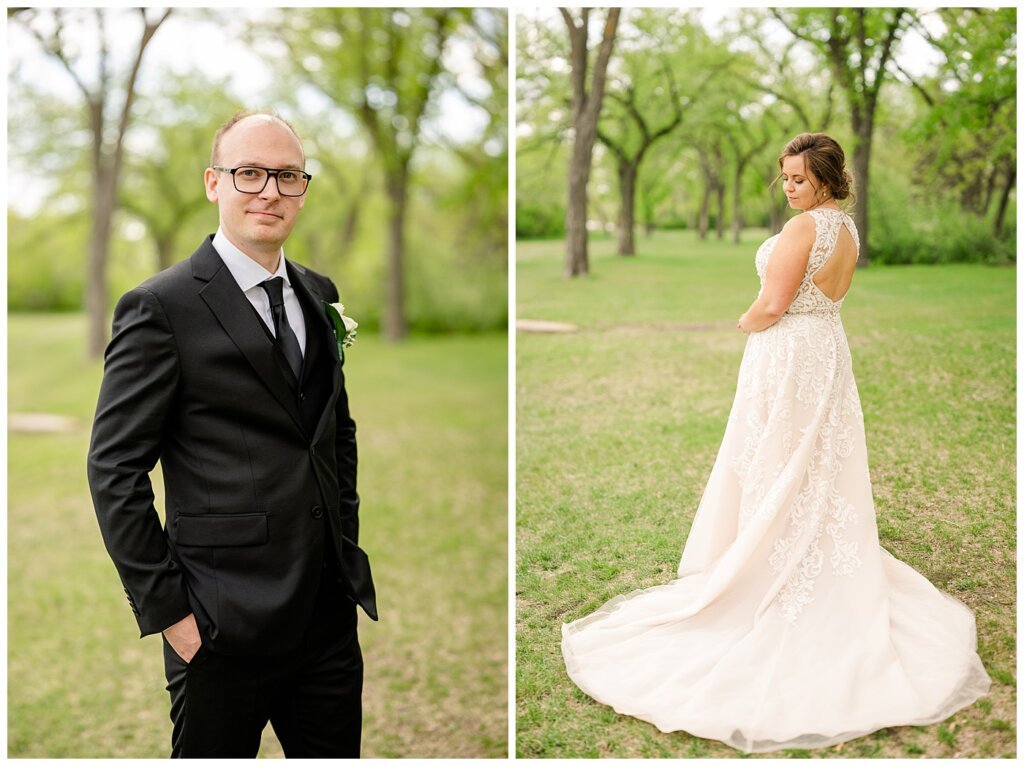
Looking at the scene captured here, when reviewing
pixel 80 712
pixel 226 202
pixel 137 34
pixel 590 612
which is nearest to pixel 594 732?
pixel 590 612

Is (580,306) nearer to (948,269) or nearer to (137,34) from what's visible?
(948,269)

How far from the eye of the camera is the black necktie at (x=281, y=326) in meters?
2.27

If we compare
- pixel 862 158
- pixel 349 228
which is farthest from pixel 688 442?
pixel 349 228

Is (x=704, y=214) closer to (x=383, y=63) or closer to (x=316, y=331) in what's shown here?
(x=316, y=331)

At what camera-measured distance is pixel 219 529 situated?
7.24ft

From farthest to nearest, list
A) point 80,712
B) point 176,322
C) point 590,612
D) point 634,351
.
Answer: point 80,712, point 634,351, point 590,612, point 176,322

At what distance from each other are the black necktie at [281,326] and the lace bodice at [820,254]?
155 cm

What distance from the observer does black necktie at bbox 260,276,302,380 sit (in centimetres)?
227

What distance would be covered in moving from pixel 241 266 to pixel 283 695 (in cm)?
118

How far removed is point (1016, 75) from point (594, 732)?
2864mm

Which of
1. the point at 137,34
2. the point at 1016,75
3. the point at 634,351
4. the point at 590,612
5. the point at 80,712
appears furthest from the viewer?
the point at 137,34

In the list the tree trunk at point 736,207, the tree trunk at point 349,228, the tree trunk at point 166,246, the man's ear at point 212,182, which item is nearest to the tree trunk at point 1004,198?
the tree trunk at point 736,207

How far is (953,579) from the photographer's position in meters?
3.11

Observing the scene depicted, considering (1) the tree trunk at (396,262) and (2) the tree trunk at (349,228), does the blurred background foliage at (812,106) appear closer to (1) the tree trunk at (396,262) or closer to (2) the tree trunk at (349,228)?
(1) the tree trunk at (396,262)
